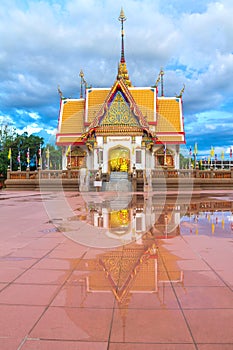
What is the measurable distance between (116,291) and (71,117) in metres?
39.4

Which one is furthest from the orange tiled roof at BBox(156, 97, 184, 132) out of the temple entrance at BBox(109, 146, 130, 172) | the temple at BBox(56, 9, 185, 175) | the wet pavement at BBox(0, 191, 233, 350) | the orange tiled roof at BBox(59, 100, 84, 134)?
the wet pavement at BBox(0, 191, 233, 350)

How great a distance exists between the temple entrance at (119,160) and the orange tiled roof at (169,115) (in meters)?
4.91

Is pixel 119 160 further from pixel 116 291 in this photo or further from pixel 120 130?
pixel 116 291

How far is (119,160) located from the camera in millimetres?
40812

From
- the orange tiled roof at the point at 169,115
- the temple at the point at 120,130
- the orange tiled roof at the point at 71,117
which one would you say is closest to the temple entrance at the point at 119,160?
the temple at the point at 120,130

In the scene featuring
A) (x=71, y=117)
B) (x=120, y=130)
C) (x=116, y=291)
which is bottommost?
(x=116, y=291)

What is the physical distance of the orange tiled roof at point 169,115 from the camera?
39656 mm

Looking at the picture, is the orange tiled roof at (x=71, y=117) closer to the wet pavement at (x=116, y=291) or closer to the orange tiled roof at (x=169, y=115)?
the orange tiled roof at (x=169, y=115)

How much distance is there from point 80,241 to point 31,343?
405cm

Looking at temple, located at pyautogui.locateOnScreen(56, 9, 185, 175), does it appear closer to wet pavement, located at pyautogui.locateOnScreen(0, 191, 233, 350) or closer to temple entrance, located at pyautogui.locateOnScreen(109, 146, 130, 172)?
temple entrance, located at pyautogui.locateOnScreen(109, 146, 130, 172)

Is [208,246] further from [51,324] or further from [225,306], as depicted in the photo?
[51,324]

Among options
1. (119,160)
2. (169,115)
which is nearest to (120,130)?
(119,160)

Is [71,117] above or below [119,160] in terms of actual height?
above

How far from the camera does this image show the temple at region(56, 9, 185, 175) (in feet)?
119
